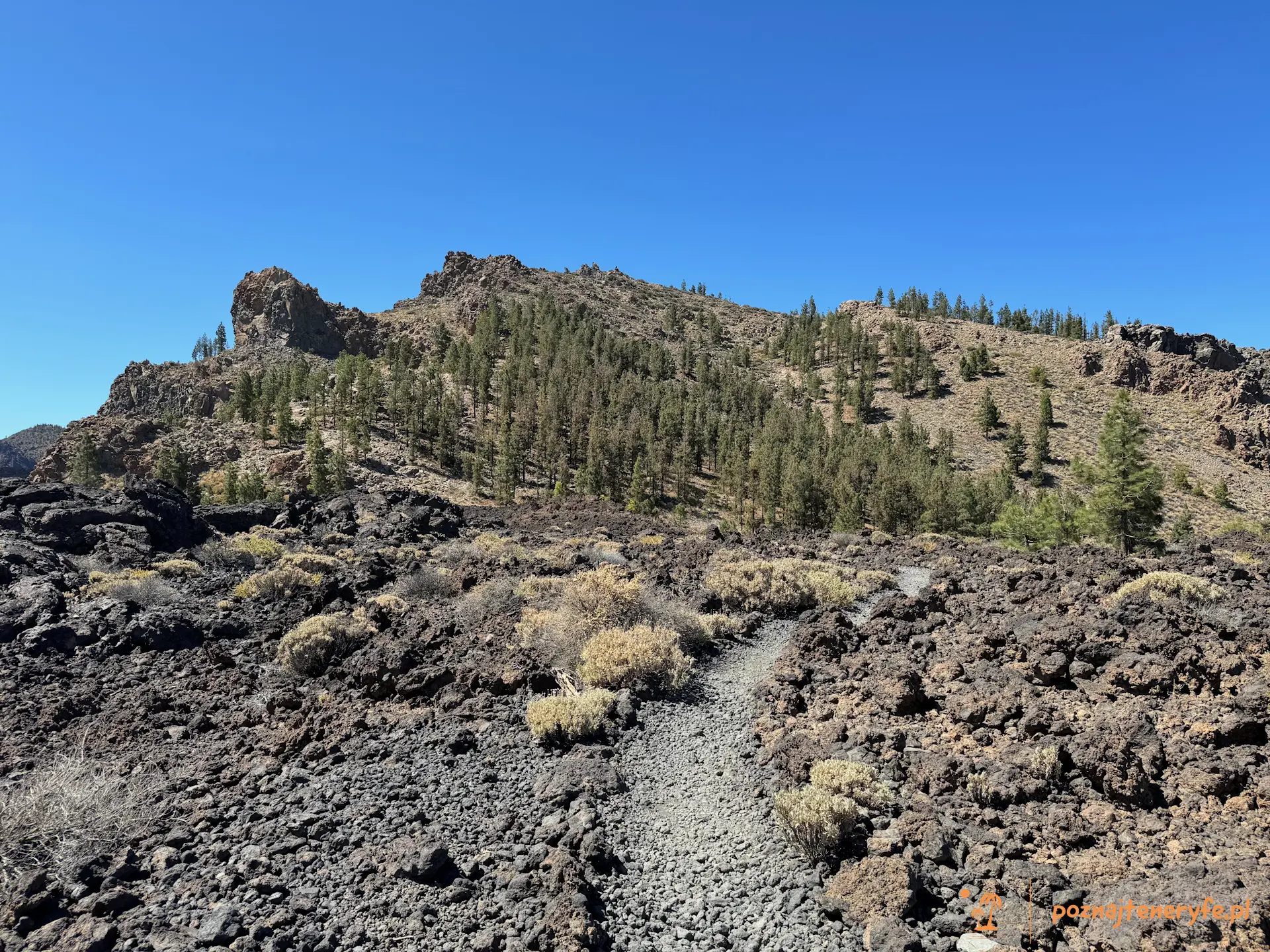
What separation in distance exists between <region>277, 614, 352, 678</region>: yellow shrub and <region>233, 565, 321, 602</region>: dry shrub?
4.66 metres

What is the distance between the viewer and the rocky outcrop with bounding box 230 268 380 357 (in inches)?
4390

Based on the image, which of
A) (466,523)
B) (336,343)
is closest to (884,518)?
(466,523)

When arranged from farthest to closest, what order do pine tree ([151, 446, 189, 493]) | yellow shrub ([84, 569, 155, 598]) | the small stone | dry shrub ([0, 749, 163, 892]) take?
1. pine tree ([151, 446, 189, 493])
2. yellow shrub ([84, 569, 155, 598])
3. dry shrub ([0, 749, 163, 892])
4. the small stone

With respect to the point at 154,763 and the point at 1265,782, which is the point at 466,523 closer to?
the point at 154,763

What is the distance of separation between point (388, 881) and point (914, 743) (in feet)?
19.5

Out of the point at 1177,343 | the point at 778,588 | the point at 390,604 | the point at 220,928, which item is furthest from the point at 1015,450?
the point at 220,928

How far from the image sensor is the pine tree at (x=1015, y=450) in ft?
222

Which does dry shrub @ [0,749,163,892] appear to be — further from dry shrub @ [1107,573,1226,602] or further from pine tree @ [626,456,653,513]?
pine tree @ [626,456,653,513]

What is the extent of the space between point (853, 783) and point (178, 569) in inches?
734

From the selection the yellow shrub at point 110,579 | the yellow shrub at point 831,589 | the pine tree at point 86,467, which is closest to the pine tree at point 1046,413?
the yellow shrub at point 831,589

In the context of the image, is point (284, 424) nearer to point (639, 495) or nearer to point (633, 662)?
point (639, 495)

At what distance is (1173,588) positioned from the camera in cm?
1068

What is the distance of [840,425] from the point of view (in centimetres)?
7694

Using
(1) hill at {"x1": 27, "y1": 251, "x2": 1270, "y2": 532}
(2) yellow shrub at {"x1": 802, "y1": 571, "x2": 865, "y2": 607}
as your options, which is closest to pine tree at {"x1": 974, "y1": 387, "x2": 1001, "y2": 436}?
(1) hill at {"x1": 27, "y1": 251, "x2": 1270, "y2": 532}
